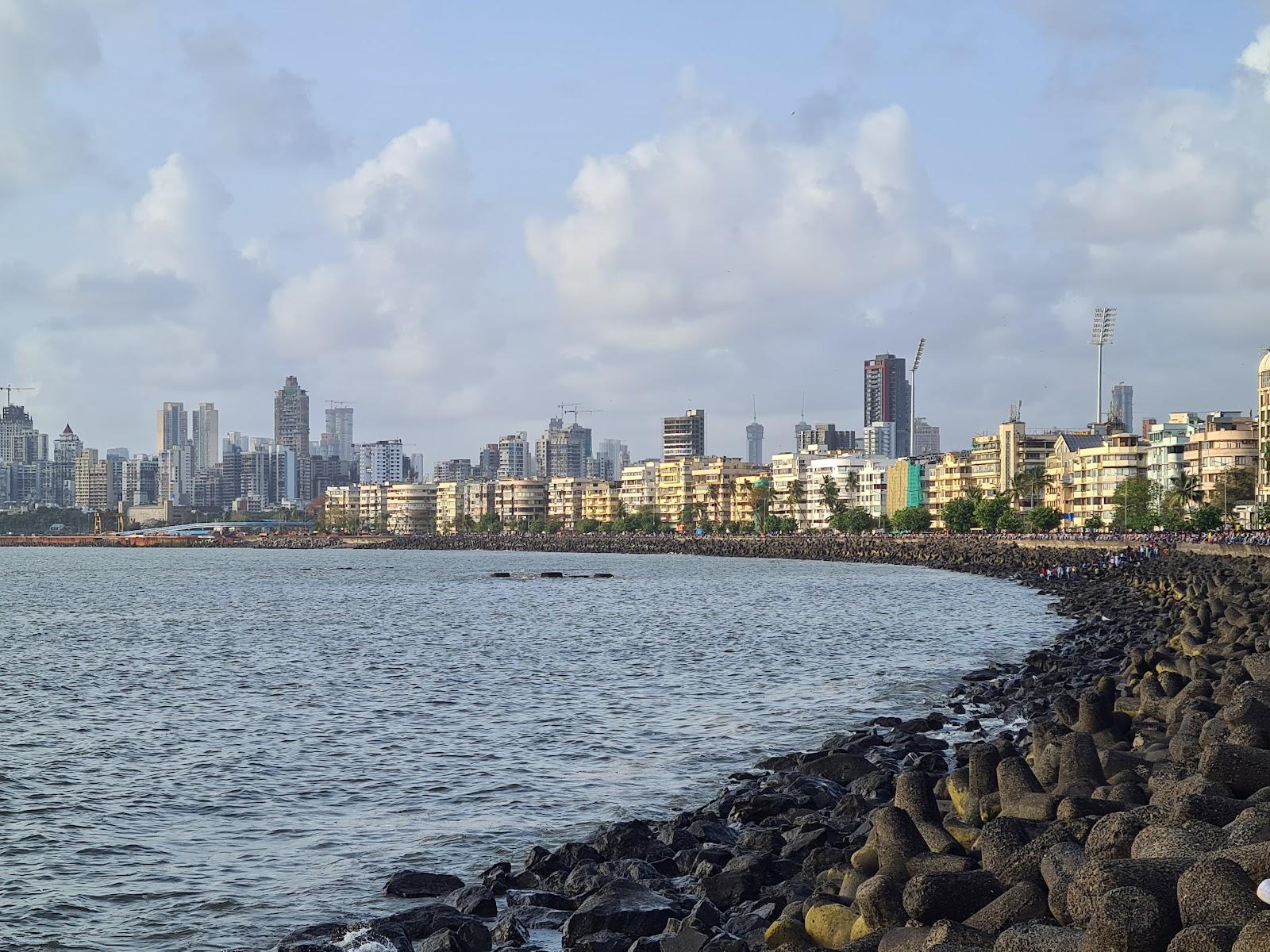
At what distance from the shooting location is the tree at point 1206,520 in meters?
98.2

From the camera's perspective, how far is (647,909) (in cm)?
1076

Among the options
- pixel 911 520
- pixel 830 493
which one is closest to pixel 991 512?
pixel 911 520

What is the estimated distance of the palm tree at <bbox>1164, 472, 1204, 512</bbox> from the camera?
111438 millimetres

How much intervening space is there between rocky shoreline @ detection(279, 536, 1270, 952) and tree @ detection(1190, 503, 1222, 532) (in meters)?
83.8

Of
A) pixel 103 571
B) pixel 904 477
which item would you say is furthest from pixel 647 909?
pixel 904 477

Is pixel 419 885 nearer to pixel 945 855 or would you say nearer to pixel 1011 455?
pixel 945 855

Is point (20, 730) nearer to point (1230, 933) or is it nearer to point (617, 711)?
point (617, 711)

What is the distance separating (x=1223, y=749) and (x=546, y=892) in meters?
5.93

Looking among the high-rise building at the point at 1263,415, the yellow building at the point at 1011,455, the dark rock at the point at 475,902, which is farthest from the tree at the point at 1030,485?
the dark rock at the point at 475,902

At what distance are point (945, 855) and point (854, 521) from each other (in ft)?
532

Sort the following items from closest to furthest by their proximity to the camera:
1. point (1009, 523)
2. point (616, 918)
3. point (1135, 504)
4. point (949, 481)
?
point (616, 918) < point (1135, 504) < point (1009, 523) < point (949, 481)

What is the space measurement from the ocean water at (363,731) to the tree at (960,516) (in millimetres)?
87429

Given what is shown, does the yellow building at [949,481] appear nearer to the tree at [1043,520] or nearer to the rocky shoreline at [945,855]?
the tree at [1043,520]

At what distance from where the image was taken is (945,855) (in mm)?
10242
